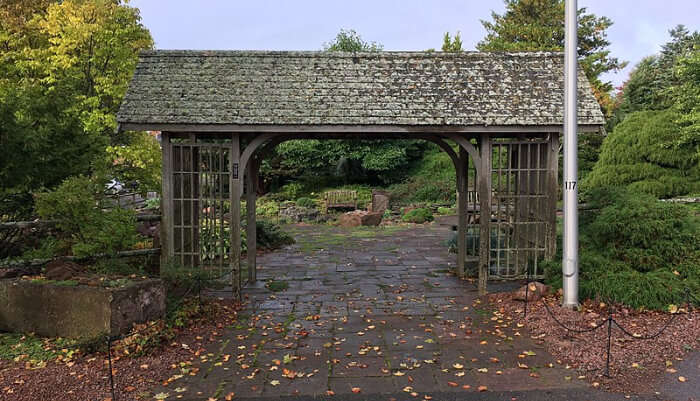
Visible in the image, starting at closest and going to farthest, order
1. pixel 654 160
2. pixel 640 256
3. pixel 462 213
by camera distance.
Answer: pixel 640 256
pixel 462 213
pixel 654 160

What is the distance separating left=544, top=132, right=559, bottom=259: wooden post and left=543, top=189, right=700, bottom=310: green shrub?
1.56 feet

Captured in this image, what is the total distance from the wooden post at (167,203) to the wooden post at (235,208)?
40.6 inches

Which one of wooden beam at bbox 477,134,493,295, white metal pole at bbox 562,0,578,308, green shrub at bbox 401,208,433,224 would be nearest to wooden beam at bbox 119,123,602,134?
wooden beam at bbox 477,134,493,295

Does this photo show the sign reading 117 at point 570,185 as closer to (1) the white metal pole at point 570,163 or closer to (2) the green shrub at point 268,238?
(1) the white metal pole at point 570,163

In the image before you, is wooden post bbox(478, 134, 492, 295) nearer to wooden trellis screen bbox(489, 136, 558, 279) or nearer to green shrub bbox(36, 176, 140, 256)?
wooden trellis screen bbox(489, 136, 558, 279)

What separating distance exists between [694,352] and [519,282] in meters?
3.55

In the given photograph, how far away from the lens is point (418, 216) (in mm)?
21047

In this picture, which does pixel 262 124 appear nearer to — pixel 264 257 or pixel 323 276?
pixel 323 276

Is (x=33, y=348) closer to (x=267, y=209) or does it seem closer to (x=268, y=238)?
(x=268, y=238)

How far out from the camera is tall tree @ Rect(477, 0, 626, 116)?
28.4m

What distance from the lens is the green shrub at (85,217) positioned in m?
7.46

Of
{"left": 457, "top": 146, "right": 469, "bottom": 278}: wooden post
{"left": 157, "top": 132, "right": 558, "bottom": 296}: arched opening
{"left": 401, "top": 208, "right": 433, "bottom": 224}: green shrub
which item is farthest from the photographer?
{"left": 401, "top": 208, "right": 433, "bottom": 224}: green shrub

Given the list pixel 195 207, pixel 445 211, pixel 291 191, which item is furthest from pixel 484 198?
pixel 291 191

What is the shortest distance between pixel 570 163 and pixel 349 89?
3.95 meters
